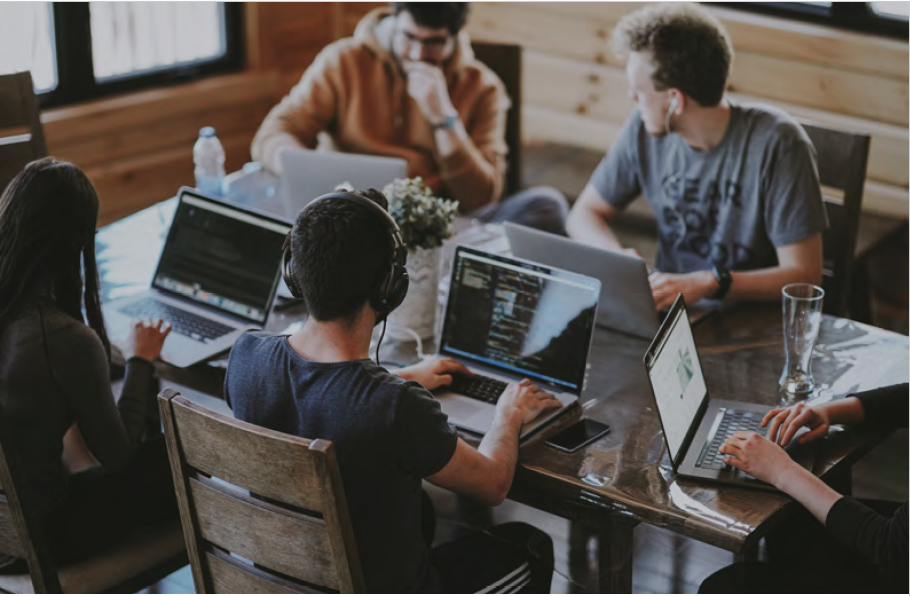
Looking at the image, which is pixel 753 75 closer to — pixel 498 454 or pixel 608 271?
pixel 608 271

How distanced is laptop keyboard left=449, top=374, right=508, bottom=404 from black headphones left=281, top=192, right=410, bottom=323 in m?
0.41

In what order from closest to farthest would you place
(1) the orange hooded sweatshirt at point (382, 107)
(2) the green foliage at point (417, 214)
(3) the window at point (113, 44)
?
(2) the green foliage at point (417, 214)
(1) the orange hooded sweatshirt at point (382, 107)
(3) the window at point (113, 44)

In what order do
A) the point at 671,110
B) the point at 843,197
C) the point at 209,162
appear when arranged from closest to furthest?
the point at 671,110 → the point at 843,197 → the point at 209,162

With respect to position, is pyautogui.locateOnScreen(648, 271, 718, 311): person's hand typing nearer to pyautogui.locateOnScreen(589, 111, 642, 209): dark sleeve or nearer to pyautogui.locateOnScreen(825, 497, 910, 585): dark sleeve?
pyautogui.locateOnScreen(589, 111, 642, 209): dark sleeve

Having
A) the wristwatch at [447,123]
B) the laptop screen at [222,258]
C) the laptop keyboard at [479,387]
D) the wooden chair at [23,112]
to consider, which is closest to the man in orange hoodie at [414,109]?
the wristwatch at [447,123]

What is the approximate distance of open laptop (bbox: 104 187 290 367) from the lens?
241cm

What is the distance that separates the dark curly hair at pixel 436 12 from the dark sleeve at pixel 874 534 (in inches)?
76.2

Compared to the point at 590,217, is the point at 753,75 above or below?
above

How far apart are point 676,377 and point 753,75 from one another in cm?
229

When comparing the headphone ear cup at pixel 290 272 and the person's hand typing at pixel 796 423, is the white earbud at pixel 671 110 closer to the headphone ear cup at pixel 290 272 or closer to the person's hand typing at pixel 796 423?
the person's hand typing at pixel 796 423

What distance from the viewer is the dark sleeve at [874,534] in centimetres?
175

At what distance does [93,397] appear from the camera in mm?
1932

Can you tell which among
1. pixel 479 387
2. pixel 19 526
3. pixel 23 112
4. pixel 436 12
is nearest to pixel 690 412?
pixel 479 387

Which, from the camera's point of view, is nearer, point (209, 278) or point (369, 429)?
point (369, 429)
